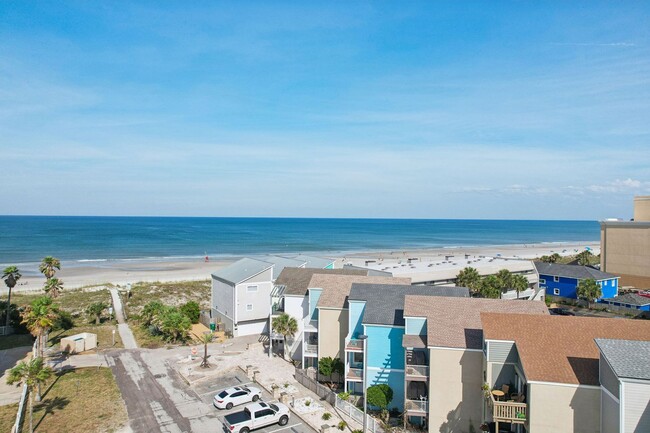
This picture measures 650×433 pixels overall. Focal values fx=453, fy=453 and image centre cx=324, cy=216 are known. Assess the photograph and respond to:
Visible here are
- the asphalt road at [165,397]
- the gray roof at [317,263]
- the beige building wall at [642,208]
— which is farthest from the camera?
the beige building wall at [642,208]

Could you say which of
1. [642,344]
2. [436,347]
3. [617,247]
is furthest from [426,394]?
[617,247]

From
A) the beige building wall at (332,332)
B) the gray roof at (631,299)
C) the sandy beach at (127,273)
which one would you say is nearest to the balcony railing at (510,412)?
the beige building wall at (332,332)

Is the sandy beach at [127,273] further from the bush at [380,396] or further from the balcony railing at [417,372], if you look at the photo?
the balcony railing at [417,372]

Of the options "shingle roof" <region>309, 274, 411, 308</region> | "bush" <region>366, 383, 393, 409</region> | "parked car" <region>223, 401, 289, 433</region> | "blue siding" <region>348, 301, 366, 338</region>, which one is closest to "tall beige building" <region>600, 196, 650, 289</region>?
"shingle roof" <region>309, 274, 411, 308</region>

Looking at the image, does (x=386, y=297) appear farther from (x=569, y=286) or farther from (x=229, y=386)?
(x=569, y=286)

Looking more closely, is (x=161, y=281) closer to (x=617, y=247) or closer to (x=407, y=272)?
(x=407, y=272)

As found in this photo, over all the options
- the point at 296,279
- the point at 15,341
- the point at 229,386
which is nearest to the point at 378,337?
the point at 229,386

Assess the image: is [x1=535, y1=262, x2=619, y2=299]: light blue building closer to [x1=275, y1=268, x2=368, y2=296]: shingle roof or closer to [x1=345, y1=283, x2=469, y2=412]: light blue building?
[x1=275, y1=268, x2=368, y2=296]: shingle roof
